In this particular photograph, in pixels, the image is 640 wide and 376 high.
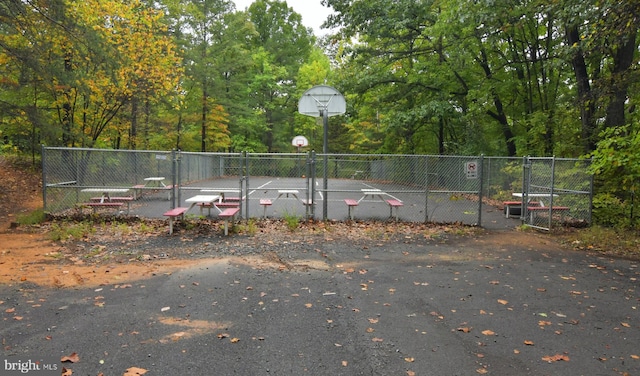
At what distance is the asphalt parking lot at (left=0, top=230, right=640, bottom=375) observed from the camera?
341 cm

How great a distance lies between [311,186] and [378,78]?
11279mm

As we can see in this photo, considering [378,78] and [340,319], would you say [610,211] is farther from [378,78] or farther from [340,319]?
[378,78]

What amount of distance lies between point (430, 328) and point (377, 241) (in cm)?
447

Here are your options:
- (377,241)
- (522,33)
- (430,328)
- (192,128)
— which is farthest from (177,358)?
(192,128)

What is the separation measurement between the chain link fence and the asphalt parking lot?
3850 mm

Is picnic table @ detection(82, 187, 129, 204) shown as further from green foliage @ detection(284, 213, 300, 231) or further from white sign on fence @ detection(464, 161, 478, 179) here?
white sign on fence @ detection(464, 161, 478, 179)

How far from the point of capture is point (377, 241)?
8602 millimetres

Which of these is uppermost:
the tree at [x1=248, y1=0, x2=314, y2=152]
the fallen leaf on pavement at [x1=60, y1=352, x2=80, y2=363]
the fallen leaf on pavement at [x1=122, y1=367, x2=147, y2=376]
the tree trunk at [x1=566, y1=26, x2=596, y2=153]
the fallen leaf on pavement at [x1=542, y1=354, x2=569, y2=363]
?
the tree at [x1=248, y1=0, x2=314, y2=152]

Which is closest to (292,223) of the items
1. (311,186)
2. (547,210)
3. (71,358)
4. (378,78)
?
(311,186)

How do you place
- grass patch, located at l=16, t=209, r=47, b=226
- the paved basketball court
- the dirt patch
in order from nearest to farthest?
the dirt patch
grass patch, located at l=16, t=209, r=47, b=226
the paved basketball court

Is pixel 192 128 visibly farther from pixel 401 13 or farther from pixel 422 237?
pixel 422 237

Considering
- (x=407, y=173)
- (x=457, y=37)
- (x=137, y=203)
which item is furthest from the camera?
(x=407, y=173)

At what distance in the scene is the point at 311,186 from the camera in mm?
10820

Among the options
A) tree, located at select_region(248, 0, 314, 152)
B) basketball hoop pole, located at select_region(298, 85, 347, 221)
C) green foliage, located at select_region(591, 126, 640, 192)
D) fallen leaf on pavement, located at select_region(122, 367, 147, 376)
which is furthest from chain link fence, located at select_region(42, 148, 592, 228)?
tree, located at select_region(248, 0, 314, 152)
